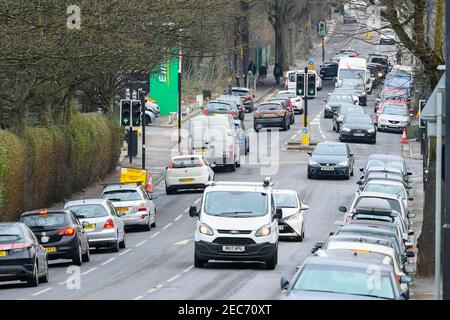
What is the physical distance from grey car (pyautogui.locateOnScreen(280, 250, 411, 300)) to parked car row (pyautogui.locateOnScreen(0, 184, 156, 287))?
9569mm

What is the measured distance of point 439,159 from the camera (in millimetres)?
18453

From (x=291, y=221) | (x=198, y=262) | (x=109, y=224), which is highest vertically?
(x=109, y=224)

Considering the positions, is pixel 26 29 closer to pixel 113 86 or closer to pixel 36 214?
pixel 36 214

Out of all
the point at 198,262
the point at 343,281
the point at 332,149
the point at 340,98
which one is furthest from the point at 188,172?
the point at 343,281

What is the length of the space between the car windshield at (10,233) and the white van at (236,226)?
3.99 metres

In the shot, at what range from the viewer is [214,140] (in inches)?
2232

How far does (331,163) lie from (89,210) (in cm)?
2030

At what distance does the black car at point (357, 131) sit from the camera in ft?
220

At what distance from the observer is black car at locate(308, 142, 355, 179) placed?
5428 centimetres

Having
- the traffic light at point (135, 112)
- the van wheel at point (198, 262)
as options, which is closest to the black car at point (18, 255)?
the van wheel at point (198, 262)

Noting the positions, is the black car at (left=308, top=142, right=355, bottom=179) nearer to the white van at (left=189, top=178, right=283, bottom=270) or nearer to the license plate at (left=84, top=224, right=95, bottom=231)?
the license plate at (left=84, top=224, right=95, bottom=231)

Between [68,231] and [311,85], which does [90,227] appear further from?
[311,85]

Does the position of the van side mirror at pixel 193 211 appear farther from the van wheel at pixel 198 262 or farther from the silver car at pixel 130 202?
the silver car at pixel 130 202

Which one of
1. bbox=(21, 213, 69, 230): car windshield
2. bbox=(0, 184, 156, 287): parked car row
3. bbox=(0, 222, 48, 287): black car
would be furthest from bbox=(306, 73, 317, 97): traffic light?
bbox=(0, 222, 48, 287): black car
